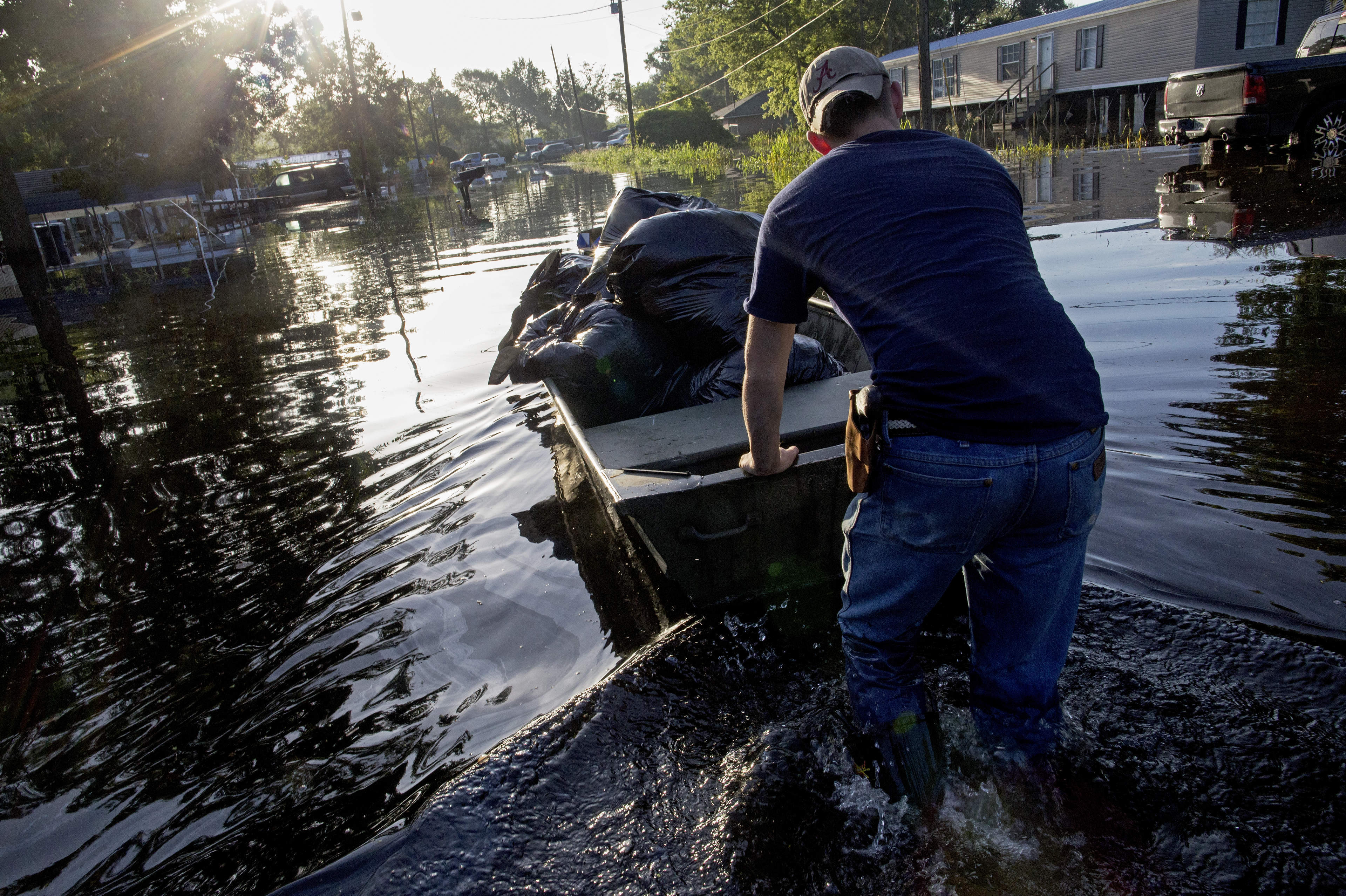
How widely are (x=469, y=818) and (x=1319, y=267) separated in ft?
23.7

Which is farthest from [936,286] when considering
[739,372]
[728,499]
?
[739,372]

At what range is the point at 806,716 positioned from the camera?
7.87 feet

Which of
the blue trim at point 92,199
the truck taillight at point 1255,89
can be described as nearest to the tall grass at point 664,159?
the blue trim at point 92,199

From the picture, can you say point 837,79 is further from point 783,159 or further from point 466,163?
point 466,163

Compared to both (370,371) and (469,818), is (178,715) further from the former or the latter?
(370,371)

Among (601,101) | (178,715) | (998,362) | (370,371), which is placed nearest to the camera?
(998,362)

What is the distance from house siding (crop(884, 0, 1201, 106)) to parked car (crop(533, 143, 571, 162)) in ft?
148

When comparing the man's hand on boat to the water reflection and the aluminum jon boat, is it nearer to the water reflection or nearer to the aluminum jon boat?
the aluminum jon boat

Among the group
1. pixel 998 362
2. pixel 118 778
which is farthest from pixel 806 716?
pixel 118 778

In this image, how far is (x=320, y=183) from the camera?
1512 inches

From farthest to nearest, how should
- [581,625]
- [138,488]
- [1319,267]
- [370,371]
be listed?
1. [370,371]
2. [1319,267]
3. [138,488]
4. [581,625]

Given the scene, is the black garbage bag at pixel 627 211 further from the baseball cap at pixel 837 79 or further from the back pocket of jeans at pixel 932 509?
the back pocket of jeans at pixel 932 509

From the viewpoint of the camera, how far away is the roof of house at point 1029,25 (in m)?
22.3

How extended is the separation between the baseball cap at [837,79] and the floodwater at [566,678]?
1.63m
